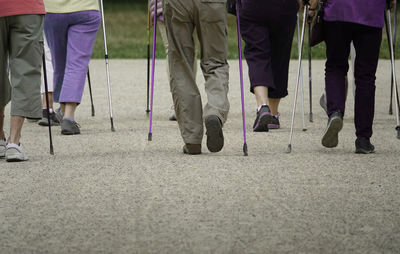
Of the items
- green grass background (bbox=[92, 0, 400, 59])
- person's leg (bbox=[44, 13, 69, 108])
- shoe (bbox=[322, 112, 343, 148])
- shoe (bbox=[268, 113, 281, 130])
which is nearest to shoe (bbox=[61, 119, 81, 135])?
person's leg (bbox=[44, 13, 69, 108])

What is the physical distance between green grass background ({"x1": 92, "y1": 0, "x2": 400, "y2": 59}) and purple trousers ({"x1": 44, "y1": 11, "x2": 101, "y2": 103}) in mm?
10194

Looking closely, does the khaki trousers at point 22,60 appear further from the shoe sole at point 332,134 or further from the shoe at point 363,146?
the shoe at point 363,146

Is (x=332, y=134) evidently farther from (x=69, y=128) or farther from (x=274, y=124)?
(x=69, y=128)

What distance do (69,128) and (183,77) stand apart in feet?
6.67

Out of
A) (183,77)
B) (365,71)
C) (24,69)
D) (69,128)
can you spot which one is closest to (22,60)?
(24,69)

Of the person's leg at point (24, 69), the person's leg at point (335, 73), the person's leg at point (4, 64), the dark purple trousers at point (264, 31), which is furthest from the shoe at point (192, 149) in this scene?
the dark purple trousers at point (264, 31)

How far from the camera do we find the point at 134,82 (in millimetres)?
14258

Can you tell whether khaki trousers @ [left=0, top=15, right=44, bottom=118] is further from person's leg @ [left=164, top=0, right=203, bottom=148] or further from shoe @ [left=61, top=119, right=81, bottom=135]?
shoe @ [left=61, top=119, right=81, bottom=135]

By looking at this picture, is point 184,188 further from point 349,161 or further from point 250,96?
point 250,96

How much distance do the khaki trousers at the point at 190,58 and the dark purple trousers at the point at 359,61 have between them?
86cm

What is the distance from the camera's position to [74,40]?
8.99 m

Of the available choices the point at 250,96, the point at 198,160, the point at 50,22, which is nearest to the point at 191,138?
the point at 198,160

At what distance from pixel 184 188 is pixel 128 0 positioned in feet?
118

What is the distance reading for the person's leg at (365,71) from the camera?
7312mm
